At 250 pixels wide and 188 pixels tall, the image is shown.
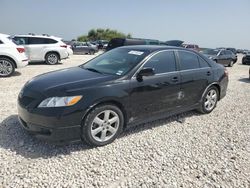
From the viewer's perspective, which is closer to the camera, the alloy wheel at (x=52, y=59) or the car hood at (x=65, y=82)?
the car hood at (x=65, y=82)

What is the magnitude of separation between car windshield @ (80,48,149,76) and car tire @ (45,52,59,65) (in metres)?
8.35

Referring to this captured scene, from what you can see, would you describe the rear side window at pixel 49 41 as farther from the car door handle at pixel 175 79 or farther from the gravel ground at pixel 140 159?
the car door handle at pixel 175 79

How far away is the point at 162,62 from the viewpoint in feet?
12.5

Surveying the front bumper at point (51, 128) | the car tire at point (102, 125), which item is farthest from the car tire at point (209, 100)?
the front bumper at point (51, 128)

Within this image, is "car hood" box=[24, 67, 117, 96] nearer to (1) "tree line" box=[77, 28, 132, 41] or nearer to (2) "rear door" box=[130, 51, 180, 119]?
(2) "rear door" box=[130, 51, 180, 119]

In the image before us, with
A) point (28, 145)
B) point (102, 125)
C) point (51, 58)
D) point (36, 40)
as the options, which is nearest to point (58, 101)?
point (102, 125)

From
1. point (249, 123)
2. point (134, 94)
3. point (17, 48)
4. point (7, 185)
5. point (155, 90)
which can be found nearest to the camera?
point (7, 185)

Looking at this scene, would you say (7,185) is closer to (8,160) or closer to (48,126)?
(8,160)

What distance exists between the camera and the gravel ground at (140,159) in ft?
8.14

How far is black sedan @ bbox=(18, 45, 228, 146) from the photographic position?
Answer: 283 cm

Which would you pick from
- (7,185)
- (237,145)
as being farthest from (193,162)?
(7,185)

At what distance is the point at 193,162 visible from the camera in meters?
2.91

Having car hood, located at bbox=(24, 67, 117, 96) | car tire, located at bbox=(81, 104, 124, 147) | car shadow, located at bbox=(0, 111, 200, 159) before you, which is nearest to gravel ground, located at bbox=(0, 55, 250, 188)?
car shadow, located at bbox=(0, 111, 200, 159)

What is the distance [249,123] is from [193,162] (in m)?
2.26
